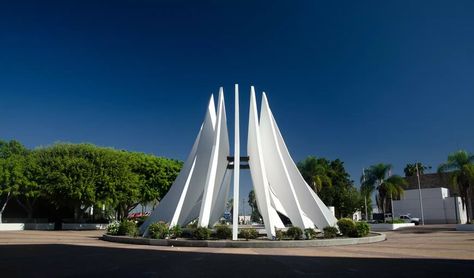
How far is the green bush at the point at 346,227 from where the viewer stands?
832 inches

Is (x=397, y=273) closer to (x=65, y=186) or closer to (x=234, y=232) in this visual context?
(x=234, y=232)

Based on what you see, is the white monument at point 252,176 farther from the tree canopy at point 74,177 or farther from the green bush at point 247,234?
Result: the tree canopy at point 74,177

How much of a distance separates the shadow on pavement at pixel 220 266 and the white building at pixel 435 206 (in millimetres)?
45658

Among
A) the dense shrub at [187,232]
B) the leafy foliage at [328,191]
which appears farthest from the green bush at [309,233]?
the leafy foliage at [328,191]

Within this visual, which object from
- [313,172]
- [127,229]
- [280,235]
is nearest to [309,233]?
[280,235]

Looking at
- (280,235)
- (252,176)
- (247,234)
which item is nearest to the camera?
(280,235)

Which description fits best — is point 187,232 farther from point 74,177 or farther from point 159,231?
point 74,177

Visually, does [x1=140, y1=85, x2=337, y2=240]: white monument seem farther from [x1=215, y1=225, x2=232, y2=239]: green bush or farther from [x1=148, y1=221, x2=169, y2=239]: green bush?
[x1=148, y1=221, x2=169, y2=239]: green bush

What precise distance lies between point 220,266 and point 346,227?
11359 millimetres

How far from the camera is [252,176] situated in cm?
2486

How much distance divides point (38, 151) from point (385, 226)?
1493 inches

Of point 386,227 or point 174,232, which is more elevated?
point 174,232

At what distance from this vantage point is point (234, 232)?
20016mm

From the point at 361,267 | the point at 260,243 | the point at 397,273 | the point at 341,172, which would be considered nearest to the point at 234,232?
the point at 260,243
